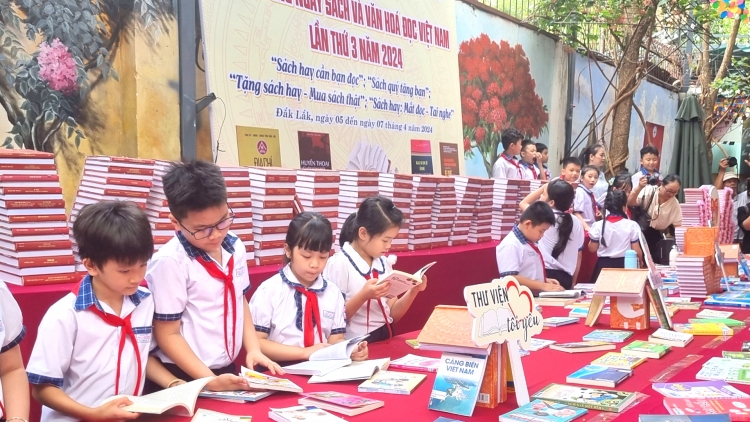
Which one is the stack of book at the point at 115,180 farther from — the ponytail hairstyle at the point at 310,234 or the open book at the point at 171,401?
the open book at the point at 171,401

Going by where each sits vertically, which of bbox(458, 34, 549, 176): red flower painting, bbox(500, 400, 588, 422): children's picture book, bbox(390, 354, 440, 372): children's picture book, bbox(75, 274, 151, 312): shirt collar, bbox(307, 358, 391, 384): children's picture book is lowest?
bbox(390, 354, 440, 372): children's picture book

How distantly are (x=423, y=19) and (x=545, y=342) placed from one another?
161 inches

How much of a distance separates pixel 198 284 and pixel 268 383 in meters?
0.45

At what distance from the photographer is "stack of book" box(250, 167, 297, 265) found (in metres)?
3.56

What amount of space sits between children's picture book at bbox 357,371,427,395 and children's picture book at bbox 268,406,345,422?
25 cm

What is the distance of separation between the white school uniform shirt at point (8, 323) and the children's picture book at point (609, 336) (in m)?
1.92

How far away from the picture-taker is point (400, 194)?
4.40m

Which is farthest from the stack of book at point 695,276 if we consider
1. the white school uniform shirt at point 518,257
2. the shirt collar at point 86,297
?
the shirt collar at point 86,297

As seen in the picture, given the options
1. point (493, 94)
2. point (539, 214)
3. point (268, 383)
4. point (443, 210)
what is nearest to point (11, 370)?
point (268, 383)

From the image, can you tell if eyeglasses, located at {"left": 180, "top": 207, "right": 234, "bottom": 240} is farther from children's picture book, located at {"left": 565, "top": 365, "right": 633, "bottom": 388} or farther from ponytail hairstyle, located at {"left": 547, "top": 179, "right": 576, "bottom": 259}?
ponytail hairstyle, located at {"left": 547, "top": 179, "right": 576, "bottom": 259}

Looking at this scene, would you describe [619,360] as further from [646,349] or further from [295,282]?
[295,282]

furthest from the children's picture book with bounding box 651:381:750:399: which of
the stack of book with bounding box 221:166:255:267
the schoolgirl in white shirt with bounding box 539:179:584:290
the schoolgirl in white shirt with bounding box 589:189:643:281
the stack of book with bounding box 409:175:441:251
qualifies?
the schoolgirl in white shirt with bounding box 589:189:643:281

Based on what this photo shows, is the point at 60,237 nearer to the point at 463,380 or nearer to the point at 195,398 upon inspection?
the point at 195,398

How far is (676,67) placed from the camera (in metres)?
13.3
